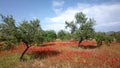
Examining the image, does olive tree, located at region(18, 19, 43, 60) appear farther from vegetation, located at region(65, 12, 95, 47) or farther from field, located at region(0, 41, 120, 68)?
vegetation, located at region(65, 12, 95, 47)

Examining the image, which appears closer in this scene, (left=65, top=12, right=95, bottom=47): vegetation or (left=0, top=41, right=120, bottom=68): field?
(left=0, top=41, right=120, bottom=68): field

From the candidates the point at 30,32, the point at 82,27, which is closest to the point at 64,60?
the point at 30,32

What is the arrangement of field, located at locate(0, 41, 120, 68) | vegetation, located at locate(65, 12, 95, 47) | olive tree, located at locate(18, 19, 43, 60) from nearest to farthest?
field, located at locate(0, 41, 120, 68) → olive tree, located at locate(18, 19, 43, 60) → vegetation, located at locate(65, 12, 95, 47)

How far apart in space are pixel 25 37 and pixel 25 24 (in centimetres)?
181

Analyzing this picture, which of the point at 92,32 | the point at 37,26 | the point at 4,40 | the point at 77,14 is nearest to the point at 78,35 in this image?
the point at 92,32

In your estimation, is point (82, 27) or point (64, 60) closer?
point (64, 60)

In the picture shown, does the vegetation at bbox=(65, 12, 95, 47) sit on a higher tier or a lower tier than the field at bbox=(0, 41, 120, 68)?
higher

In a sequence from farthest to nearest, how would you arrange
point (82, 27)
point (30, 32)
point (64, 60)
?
point (82, 27), point (30, 32), point (64, 60)

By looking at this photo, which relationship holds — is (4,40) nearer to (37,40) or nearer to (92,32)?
(37,40)

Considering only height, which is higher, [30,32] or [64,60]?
[30,32]

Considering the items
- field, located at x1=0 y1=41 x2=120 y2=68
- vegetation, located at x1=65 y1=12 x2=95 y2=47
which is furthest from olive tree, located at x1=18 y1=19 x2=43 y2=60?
vegetation, located at x1=65 y1=12 x2=95 y2=47

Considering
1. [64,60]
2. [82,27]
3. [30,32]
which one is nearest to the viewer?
[64,60]

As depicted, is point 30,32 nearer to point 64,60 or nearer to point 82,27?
point 64,60

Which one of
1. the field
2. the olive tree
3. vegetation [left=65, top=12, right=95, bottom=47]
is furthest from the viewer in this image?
vegetation [left=65, top=12, right=95, bottom=47]
